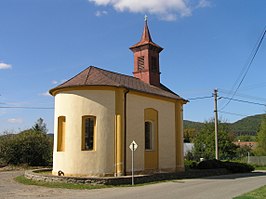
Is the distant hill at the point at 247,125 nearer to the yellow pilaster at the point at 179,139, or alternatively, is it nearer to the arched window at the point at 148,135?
the yellow pilaster at the point at 179,139

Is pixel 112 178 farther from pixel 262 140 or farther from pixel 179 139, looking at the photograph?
pixel 262 140

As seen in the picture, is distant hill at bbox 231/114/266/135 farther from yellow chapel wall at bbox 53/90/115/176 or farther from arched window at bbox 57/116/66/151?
yellow chapel wall at bbox 53/90/115/176

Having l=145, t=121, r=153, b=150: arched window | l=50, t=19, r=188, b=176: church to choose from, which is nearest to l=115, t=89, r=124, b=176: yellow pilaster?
l=50, t=19, r=188, b=176: church

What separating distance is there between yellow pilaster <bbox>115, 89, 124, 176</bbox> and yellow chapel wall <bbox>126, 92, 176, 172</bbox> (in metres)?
0.63

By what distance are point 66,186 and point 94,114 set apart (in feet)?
15.7

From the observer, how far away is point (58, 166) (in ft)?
68.0

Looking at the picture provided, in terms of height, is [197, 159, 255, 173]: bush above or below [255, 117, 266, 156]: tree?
below

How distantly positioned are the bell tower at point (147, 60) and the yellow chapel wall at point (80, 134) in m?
6.53

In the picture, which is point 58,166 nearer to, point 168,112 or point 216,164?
point 168,112

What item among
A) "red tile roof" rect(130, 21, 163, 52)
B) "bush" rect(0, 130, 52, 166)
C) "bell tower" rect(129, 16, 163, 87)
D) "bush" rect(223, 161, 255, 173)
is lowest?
"bush" rect(223, 161, 255, 173)

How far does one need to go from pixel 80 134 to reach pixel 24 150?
14930mm

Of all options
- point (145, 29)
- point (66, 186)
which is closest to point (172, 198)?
point (66, 186)

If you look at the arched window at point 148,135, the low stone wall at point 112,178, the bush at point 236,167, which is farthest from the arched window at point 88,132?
the bush at point 236,167

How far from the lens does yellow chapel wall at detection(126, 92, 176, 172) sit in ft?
70.4
